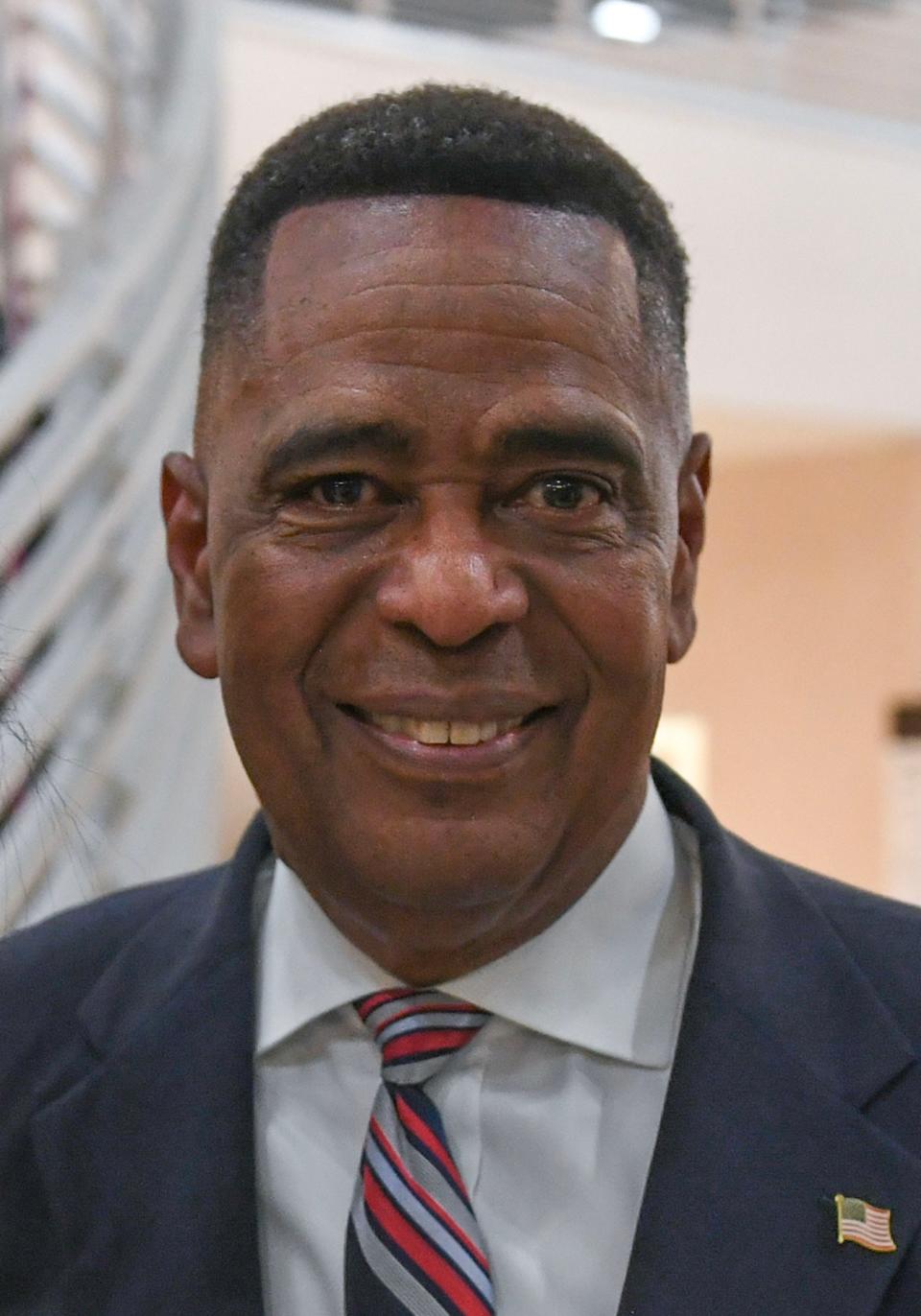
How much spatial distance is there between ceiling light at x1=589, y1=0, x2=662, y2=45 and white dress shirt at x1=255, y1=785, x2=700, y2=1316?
16.9ft

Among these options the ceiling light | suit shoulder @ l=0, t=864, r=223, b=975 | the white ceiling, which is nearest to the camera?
suit shoulder @ l=0, t=864, r=223, b=975

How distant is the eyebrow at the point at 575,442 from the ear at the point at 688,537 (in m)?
0.13

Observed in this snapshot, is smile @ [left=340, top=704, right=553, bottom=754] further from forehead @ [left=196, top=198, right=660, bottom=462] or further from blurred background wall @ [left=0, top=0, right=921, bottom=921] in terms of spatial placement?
blurred background wall @ [left=0, top=0, right=921, bottom=921]

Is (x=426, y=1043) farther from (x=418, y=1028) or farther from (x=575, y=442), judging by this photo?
(x=575, y=442)

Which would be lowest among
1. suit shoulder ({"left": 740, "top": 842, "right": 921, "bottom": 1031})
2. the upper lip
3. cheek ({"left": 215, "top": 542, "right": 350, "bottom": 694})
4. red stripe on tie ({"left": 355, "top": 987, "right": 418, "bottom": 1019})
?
red stripe on tie ({"left": 355, "top": 987, "right": 418, "bottom": 1019})

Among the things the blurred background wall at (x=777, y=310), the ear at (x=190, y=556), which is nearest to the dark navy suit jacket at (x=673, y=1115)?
the ear at (x=190, y=556)

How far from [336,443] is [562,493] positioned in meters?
0.16

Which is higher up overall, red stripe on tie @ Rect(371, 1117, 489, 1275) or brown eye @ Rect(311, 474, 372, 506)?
brown eye @ Rect(311, 474, 372, 506)

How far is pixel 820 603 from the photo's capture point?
7473mm

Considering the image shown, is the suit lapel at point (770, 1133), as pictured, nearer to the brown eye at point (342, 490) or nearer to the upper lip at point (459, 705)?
the upper lip at point (459, 705)

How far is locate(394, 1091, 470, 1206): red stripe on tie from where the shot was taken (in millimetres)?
1353

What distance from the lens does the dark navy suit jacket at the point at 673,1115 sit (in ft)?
4.21

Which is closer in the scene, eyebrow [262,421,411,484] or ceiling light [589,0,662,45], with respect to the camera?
eyebrow [262,421,411,484]

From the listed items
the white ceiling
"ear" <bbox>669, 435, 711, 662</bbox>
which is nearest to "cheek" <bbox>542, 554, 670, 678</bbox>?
"ear" <bbox>669, 435, 711, 662</bbox>
